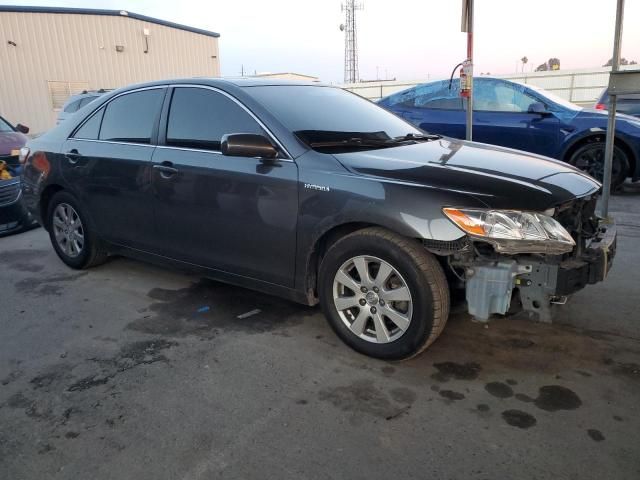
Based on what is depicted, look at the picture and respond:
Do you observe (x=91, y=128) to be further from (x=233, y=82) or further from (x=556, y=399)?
(x=556, y=399)

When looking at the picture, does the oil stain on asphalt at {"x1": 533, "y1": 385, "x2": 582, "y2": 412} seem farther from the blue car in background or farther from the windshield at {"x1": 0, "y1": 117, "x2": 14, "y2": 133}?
the windshield at {"x1": 0, "y1": 117, "x2": 14, "y2": 133}

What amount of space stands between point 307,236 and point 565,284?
4.66 feet

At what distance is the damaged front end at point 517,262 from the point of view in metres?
2.62

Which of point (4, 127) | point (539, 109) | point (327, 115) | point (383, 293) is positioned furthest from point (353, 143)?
point (4, 127)

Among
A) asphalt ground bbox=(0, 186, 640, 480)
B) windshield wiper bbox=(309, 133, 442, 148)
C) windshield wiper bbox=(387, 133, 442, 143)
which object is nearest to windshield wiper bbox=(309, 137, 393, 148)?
windshield wiper bbox=(309, 133, 442, 148)

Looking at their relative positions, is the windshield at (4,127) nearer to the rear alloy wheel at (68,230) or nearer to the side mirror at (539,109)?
the rear alloy wheel at (68,230)

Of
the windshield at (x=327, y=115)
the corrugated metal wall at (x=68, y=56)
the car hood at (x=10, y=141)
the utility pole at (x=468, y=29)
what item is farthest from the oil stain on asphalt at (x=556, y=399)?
the corrugated metal wall at (x=68, y=56)

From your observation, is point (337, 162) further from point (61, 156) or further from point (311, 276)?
point (61, 156)

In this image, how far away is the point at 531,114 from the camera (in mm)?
7508

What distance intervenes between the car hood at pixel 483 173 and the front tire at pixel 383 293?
0.36m

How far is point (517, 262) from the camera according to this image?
2.67 metres

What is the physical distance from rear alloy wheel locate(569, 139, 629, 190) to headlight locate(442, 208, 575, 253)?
→ 5.38m

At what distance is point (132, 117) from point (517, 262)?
3.12 meters

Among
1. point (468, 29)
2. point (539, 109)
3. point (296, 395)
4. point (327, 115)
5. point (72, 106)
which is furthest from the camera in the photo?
point (72, 106)
